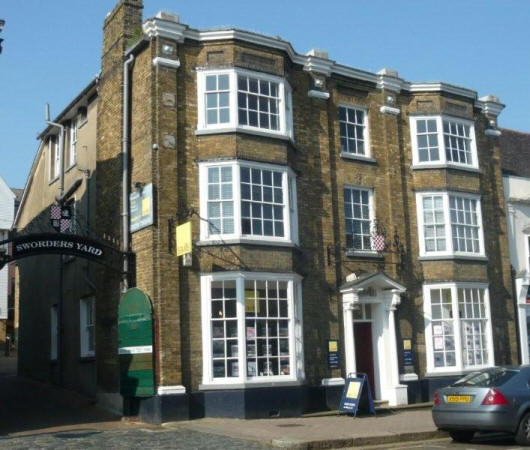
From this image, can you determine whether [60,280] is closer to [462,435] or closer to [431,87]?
[431,87]

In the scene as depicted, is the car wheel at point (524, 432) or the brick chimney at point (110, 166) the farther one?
the brick chimney at point (110, 166)

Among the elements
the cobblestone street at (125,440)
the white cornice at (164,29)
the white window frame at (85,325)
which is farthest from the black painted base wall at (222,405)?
the white cornice at (164,29)

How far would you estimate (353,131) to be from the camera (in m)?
22.0

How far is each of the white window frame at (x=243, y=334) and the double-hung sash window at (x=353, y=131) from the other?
5052 mm

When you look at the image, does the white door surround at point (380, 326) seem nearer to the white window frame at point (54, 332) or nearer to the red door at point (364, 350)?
the red door at point (364, 350)

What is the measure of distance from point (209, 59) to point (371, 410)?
983 cm

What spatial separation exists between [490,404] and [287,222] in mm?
7736

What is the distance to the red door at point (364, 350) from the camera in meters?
20.7

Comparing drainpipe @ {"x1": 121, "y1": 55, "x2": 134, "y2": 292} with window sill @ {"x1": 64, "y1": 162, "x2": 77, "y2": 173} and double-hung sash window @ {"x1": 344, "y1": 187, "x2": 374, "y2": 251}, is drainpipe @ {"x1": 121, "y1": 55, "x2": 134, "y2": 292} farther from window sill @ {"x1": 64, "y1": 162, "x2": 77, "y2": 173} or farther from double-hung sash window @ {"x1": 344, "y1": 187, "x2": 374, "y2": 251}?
double-hung sash window @ {"x1": 344, "y1": 187, "x2": 374, "y2": 251}

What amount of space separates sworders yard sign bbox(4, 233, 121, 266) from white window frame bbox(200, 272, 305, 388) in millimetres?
2672

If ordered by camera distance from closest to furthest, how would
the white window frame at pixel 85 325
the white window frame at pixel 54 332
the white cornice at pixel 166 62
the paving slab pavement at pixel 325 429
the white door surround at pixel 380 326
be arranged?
1. the paving slab pavement at pixel 325 429
2. the white cornice at pixel 166 62
3. the white door surround at pixel 380 326
4. the white window frame at pixel 85 325
5. the white window frame at pixel 54 332

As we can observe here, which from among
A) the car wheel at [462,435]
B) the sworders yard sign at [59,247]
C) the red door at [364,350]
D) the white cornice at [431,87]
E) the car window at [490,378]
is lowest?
the car wheel at [462,435]

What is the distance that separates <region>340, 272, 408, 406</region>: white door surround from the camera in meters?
20.0

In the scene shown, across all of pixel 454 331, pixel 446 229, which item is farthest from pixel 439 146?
pixel 454 331
